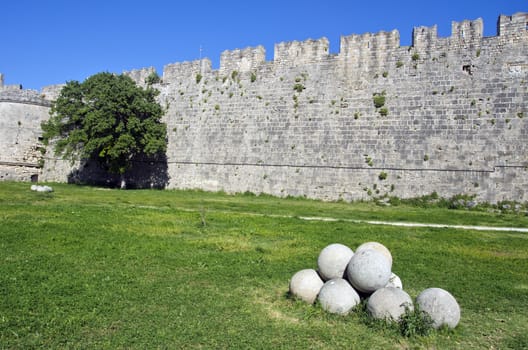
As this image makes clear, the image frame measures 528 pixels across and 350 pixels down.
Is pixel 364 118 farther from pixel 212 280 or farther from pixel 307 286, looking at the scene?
pixel 307 286

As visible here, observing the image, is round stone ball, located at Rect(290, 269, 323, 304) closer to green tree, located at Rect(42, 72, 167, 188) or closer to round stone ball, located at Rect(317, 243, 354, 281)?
round stone ball, located at Rect(317, 243, 354, 281)

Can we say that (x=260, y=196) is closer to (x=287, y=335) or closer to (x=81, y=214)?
(x=81, y=214)

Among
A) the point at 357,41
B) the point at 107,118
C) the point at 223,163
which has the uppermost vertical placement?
the point at 357,41

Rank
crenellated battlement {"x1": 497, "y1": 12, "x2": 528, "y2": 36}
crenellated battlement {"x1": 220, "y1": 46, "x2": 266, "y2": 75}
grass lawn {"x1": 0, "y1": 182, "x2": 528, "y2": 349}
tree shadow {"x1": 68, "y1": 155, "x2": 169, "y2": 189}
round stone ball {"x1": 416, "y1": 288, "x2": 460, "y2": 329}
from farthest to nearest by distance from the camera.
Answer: tree shadow {"x1": 68, "y1": 155, "x2": 169, "y2": 189} < crenellated battlement {"x1": 220, "y1": 46, "x2": 266, "y2": 75} < crenellated battlement {"x1": 497, "y1": 12, "x2": 528, "y2": 36} < round stone ball {"x1": 416, "y1": 288, "x2": 460, "y2": 329} < grass lawn {"x1": 0, "y1": 182, "x2": 528, "y2": 349}

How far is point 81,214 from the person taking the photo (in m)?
13.5

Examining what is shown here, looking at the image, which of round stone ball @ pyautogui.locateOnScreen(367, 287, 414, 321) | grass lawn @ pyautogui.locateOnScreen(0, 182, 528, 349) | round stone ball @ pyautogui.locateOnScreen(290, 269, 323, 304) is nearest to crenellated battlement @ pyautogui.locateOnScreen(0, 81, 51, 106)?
grass lawn @ pyautogui.locateOnScreen(0, 182, 528, 349)

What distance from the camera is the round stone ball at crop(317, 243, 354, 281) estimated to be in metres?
6.28

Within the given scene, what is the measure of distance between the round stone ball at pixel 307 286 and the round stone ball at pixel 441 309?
138cm

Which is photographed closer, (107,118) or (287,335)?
(287,335)

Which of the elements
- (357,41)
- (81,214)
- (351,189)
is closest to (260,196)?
(351,189)

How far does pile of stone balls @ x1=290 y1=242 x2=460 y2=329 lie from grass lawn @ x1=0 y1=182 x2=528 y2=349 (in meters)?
0.18

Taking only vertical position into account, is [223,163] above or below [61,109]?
below

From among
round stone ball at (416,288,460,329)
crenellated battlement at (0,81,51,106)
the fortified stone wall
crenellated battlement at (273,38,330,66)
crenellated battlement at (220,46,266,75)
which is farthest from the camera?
crenellated battlement at (0,81,51,106)

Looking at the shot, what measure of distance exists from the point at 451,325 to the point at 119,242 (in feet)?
22.2
